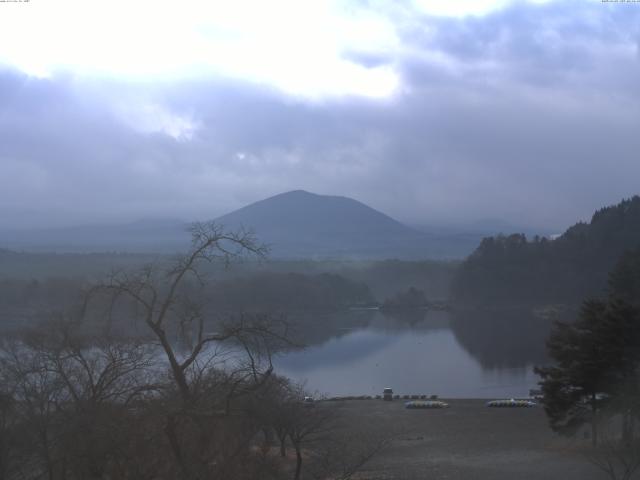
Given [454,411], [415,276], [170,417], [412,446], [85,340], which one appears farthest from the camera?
[415,276]

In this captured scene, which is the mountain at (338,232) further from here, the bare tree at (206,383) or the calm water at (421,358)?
the bare tree at (206,383)

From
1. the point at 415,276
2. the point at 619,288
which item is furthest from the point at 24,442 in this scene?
the point at 415,276

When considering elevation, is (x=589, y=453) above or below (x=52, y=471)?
below

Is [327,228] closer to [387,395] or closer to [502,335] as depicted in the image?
[502,335]

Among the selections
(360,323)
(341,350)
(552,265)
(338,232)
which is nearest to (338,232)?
(338,232)

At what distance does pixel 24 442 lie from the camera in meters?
5.86

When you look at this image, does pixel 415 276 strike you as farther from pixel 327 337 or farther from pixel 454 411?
pixel 454 411

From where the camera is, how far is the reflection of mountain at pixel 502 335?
3425 cm

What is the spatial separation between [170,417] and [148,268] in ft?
3.57

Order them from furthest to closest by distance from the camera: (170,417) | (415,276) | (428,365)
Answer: (415,276) → (428,365) → (170,417)

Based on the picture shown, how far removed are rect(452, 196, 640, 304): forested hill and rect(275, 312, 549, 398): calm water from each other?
1084cm

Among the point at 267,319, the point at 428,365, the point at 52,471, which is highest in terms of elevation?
the point at 267,319

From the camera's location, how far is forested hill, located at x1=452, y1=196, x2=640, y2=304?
Result: 61500 millimetres

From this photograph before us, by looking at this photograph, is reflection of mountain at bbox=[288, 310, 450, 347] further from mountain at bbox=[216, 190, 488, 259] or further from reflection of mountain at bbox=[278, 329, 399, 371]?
mountain at bbox=[216, 190, 488, 259]
